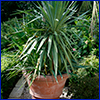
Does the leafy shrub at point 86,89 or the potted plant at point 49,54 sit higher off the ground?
the potted plant at point 49,54

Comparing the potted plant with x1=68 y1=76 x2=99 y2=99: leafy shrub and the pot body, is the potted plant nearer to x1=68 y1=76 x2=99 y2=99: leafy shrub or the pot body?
the pot body

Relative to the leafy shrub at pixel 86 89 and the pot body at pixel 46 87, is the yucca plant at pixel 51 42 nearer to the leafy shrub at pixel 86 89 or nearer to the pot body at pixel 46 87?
the pot body at pixel 46 87

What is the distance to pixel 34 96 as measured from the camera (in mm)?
1991

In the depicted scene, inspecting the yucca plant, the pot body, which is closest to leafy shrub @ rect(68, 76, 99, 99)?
the pot body

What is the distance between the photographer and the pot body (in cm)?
175

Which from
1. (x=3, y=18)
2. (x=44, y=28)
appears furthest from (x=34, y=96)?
(x=3, y=18)

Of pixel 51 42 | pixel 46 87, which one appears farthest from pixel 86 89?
pixel 51 42

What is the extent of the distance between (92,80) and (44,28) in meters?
1.14

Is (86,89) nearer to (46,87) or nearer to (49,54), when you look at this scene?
(46,87)

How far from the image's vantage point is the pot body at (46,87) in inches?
69.1

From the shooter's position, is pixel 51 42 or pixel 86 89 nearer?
pixel 51 42

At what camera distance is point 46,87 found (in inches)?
72.0

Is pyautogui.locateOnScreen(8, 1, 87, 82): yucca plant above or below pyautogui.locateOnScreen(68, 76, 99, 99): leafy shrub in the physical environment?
above

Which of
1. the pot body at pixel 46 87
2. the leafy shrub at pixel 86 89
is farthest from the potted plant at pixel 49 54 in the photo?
the leafy shrub at pixel 86 89
